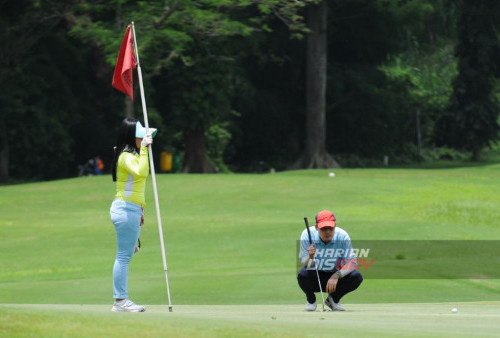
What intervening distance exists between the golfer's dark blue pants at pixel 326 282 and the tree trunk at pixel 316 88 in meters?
43.0

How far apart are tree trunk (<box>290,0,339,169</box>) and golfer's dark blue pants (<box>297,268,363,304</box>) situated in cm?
4299

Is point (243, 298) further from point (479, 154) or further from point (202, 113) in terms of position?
point (479, 154)

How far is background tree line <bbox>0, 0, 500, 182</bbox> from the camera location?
148 ft

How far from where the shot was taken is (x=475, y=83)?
6531cm

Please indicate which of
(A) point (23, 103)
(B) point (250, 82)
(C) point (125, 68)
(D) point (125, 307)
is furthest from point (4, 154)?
(D) point (125, 307)

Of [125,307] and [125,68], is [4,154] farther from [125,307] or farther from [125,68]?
[125,307]

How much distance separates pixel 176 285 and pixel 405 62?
62311 mm

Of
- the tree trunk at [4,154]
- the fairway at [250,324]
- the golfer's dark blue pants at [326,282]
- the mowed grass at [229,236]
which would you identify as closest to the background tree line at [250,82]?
the tree trunk at [4,154]

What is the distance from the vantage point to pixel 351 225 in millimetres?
28109

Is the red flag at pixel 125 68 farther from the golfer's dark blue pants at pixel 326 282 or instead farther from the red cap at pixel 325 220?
the golfer's dark blue pants at pixel 326 282

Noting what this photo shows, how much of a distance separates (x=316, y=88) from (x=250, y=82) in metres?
5.00

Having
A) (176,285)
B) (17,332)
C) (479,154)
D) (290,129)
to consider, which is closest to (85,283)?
(176,285)

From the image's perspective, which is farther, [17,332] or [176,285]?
[176,285]

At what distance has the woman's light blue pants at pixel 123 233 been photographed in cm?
1173
